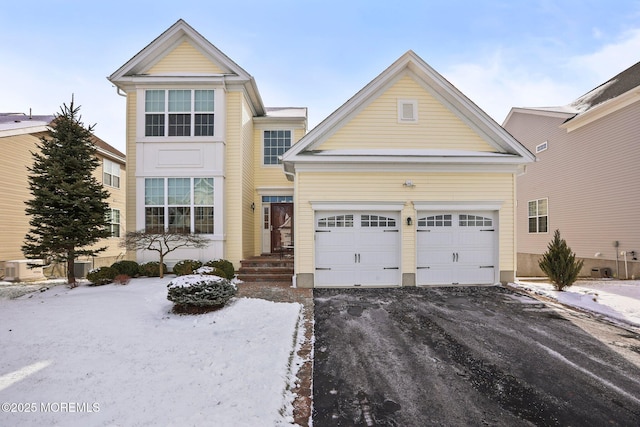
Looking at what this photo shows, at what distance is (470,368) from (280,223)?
10.7m

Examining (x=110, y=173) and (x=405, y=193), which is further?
(x=110, y=173)

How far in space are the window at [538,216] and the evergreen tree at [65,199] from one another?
20741mm

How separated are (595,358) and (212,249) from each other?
1099 cm

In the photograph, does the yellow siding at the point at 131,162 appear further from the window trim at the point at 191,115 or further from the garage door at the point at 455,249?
the garage door at the point at 455,249

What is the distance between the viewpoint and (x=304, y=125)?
47.7ft

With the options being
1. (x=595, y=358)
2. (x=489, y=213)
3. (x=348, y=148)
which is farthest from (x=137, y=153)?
(x=595, y=358)

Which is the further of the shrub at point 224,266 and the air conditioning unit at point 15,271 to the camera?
the air conditioning unit at point 15,271

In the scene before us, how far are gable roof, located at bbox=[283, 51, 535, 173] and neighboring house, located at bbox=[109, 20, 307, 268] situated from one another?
1968mm

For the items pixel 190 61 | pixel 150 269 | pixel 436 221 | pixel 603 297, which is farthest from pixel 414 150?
pixel 150 269

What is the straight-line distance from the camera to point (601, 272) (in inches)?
525

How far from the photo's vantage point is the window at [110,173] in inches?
685

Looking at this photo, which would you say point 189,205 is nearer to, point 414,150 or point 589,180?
point 414,150

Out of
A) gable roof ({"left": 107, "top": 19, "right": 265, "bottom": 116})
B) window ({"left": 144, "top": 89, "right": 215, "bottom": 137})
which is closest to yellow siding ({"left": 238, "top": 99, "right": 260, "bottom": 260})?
gable roof ({"left": 107, "top": 19, "right": 265, "bottom": 116})

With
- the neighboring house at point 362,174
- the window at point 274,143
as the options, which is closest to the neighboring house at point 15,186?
the neighboring house at point 362,174
